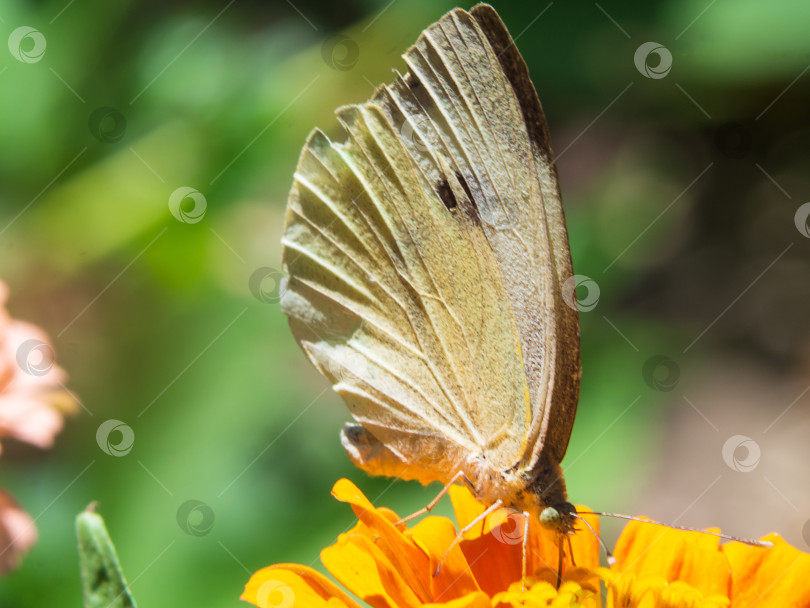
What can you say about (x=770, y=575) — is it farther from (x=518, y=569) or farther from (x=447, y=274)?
(x=447, y=274)

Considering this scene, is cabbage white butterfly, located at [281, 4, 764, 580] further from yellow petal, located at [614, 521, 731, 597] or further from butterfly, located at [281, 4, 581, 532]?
yellow petal, located at [614, 521, 731, 597]

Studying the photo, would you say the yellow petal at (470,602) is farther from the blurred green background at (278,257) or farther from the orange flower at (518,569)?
the blurred green background at (278,257)

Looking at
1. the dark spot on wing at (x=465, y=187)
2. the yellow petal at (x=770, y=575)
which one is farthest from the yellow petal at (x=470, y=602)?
the dark spot on wing at (x=465, y=187)

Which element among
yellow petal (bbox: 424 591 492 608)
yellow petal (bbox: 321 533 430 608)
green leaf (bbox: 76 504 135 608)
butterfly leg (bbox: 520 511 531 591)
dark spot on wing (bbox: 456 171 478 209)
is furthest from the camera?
dark spot on wing (bbox: 456 171 478 209)

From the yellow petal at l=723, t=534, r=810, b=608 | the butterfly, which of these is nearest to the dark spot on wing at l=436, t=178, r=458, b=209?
the butterfly

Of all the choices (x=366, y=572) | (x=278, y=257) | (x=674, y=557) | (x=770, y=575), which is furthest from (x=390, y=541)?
(x=278, y=257)

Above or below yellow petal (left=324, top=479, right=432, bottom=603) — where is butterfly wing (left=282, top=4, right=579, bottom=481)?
above
